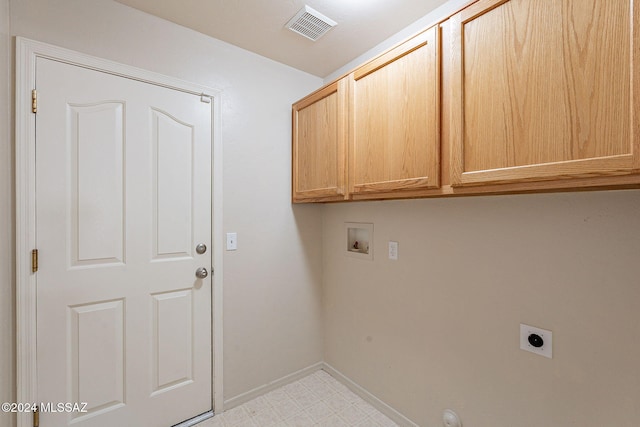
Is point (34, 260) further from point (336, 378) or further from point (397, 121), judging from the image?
point (336, 378)

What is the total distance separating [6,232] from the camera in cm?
129

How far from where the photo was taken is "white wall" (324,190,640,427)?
1.07m

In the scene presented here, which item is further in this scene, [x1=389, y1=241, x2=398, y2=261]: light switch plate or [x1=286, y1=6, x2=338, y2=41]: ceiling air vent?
[x1=389, y1=241, x2=398, y2=261]: light switch plate

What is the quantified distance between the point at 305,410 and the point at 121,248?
5.01ft

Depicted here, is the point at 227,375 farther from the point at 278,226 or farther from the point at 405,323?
the point at 405,323

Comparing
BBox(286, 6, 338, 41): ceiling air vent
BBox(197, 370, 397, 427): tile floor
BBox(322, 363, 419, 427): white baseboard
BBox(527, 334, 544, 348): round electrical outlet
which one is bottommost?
BBox(197, 370, 397, 427): tile floor

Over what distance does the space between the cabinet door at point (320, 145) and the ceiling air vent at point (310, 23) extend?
327 mm

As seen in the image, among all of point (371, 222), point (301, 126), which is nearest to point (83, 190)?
point (301, 126)

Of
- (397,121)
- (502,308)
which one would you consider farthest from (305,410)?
(397,121)

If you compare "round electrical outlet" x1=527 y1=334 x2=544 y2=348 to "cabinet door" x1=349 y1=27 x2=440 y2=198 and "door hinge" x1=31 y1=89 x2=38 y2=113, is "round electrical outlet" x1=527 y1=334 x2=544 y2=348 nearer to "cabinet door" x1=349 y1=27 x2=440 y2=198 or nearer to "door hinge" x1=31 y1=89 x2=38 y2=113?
"cabinet door" x1=349 y1=27 x2=440 y2=198

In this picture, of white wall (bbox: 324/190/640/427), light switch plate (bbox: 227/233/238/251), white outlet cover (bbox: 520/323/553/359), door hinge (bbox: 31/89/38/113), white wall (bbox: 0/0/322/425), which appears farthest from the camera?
light switch plate (bbox: 227/233/238/251)

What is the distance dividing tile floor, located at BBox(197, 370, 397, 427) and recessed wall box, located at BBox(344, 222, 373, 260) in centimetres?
100

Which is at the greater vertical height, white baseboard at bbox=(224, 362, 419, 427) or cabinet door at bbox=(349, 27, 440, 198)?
cabinet door at bbox=(349, 27, 440, 198)

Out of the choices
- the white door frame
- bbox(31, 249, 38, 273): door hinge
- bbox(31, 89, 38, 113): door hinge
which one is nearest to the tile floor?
the white door frame
